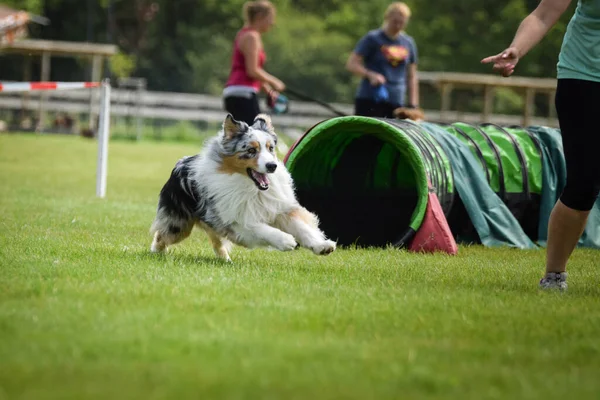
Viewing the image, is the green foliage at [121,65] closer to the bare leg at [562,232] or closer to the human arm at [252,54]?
the human arm at [252,54]

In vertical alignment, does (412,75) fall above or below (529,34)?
below

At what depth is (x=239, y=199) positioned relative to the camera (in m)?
6.24

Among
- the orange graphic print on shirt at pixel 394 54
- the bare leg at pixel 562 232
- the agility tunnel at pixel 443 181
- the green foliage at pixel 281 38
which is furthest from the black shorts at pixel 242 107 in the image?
the green foliage at pixel 281 38

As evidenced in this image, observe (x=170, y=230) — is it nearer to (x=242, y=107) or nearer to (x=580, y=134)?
(x=242, y=107)

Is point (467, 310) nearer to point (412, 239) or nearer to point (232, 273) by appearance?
point (232, 273)

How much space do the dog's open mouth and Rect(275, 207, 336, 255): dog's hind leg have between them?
29 centimetres

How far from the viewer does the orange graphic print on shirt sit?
10.6 metres

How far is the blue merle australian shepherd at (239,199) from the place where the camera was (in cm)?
616

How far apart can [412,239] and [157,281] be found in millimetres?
2879

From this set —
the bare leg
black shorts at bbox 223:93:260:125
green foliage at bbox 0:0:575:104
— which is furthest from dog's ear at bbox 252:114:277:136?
green foliage at bbox 0:0:575:104

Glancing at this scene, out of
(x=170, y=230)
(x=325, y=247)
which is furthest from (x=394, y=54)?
(x=325, y=247)

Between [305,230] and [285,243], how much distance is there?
0.93 feet

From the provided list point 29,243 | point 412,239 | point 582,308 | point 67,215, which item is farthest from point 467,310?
point 67,215

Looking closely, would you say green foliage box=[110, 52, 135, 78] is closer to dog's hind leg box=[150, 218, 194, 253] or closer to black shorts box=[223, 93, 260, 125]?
black shorts box=[223, 93, 260, 125]
